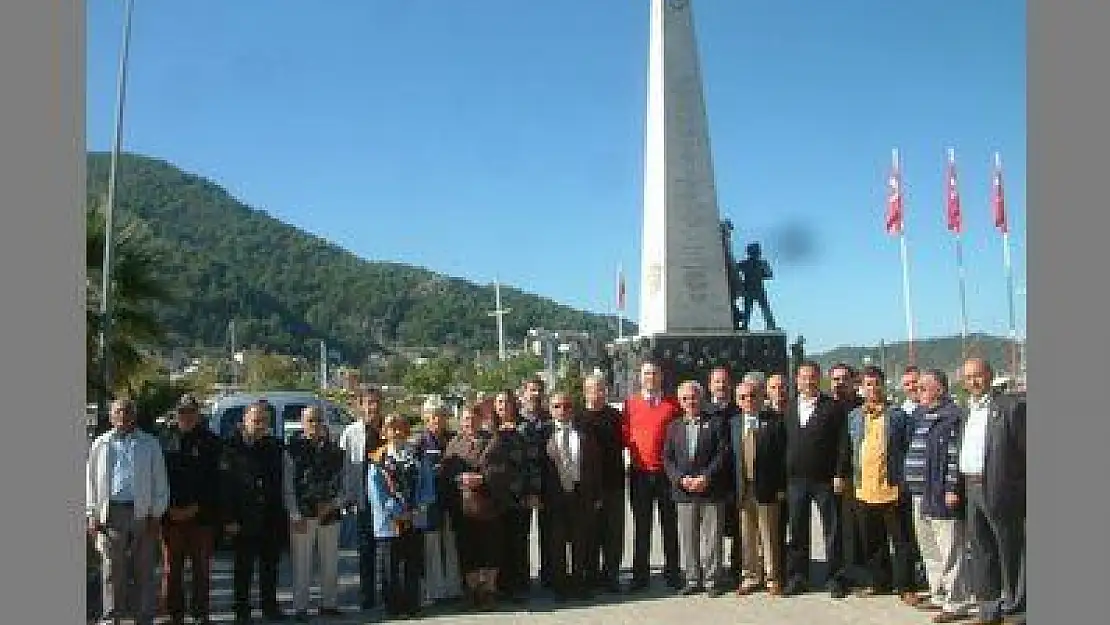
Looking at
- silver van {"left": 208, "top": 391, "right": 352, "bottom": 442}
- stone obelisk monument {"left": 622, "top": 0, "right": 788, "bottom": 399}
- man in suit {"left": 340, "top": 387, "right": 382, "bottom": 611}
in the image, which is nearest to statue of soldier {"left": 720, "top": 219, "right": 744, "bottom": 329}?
stone obelisk monument {"left": 622, "top": 0, "right": 788, "bottom": 399}

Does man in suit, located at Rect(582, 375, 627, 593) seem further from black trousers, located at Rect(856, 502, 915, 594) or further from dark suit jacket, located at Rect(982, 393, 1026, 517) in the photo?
dark suit jacket, located at Rect(982, 393, 1026, 517)

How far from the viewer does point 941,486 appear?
7.02m

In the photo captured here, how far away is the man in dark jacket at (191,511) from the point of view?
7.44 metres

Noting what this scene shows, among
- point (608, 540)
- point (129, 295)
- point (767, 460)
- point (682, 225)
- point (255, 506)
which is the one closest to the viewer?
point (255, 506)

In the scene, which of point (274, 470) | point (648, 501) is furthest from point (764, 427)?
point (274, 470)

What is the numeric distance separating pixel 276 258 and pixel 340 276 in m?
7.35

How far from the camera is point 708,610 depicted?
24.1ft

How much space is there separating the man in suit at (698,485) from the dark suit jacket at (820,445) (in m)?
0.52

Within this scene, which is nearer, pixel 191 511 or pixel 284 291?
pixel 191 511

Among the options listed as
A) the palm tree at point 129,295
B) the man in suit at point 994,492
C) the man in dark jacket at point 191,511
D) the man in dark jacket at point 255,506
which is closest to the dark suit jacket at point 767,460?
the man in suit at point 994,492

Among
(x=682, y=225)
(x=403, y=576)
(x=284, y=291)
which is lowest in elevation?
(x=403, y=576)

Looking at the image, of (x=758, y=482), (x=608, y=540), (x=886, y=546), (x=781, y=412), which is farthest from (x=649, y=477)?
(x=886, y=546)

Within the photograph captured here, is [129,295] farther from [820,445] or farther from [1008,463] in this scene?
[1008,463]

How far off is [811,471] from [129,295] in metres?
8.91
